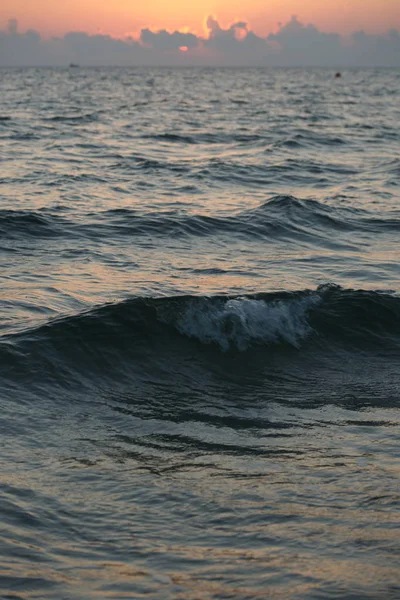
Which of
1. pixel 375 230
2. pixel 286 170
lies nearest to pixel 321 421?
pixel 375 230

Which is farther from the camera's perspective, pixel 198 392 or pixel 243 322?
pixel 243 322

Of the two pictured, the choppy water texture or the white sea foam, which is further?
the white sea foam

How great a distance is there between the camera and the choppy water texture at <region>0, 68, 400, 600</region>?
461 centimetres

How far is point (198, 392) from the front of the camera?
7.77m

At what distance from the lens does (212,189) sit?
65.4 feet

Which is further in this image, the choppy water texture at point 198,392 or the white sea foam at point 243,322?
the white sea foam at point 243,322

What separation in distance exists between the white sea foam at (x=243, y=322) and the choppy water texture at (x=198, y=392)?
28mm

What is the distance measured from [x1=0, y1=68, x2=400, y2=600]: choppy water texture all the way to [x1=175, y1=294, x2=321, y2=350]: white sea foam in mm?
28

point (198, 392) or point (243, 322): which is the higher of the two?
point (243, 322)

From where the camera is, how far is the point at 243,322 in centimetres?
944

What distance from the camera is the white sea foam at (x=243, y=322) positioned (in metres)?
9.20

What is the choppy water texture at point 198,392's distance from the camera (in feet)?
15.1

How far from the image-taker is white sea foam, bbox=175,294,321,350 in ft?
30.2

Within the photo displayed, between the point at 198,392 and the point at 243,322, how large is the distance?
1869 millimetres
